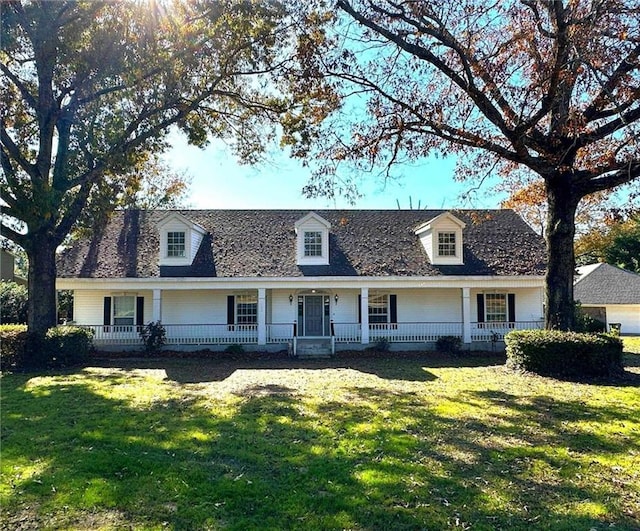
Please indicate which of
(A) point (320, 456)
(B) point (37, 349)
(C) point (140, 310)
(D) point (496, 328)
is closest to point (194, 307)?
(C) point (140, 310)

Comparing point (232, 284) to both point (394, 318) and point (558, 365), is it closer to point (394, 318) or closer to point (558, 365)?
point (394, 318)

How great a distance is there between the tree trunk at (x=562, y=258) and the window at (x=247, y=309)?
11420 millimetres

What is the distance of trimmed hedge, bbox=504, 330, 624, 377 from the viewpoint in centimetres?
1179

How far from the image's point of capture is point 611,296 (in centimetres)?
2781

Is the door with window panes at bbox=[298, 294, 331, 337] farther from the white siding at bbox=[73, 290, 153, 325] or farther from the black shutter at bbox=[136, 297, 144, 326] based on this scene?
the black shutter at bbox=[136, 297, 144, 326]

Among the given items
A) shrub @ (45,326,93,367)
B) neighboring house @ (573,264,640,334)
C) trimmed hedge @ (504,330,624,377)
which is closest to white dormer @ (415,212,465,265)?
trimmed hedge @ (504,330,624,377)

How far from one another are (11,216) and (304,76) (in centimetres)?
989

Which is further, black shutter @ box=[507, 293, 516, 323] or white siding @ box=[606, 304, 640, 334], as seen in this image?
white siding @ box=[606, 304, 640, 334]

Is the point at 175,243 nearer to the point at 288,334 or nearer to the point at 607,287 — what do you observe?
the point at 288,334

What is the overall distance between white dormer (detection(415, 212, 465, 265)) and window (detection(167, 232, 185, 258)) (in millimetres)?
10741

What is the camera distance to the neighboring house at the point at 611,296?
2719cm

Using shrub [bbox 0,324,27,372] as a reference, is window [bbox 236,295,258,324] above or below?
above

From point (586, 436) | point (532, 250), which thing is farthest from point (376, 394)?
point (532, 250)

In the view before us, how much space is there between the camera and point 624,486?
503 centimetres
